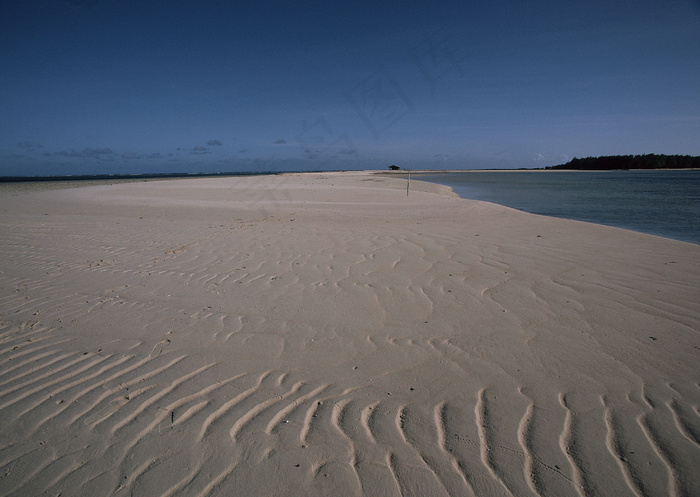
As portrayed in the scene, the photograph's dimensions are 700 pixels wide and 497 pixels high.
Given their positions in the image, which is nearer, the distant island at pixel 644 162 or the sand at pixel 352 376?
the sand at pixel 352 376

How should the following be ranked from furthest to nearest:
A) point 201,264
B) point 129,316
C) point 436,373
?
1. point 201,264
2. point 129,316
3. point 436,373

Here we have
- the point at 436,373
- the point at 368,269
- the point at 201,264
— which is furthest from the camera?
the point at 201,264

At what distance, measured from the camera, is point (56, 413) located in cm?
227

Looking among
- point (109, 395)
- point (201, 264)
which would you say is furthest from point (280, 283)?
point (109, 395)

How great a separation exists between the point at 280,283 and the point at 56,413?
2599 millimetres

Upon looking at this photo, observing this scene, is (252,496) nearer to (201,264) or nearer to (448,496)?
(448,496)

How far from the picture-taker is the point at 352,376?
2.64 m

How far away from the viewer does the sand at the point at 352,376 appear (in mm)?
1830

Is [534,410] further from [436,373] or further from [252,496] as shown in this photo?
[252,496]

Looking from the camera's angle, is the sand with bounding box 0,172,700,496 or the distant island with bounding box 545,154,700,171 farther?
the distant island with bounding box 545,154,700,171

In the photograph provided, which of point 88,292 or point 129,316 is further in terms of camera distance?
point 88,292

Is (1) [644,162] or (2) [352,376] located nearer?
(2) [352,376]

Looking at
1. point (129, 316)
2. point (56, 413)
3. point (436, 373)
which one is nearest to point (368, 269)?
point (436, 373)

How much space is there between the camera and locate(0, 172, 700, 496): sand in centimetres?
183
